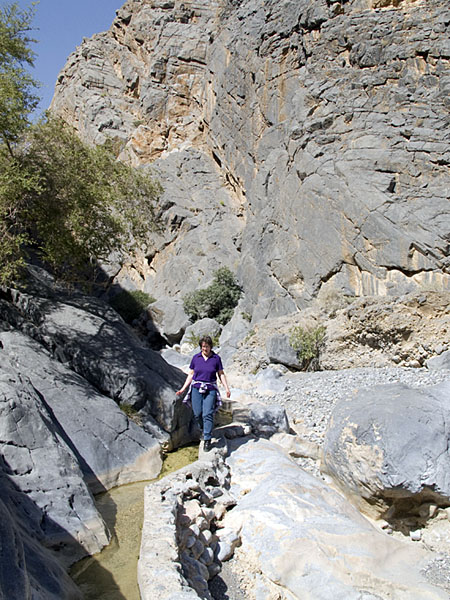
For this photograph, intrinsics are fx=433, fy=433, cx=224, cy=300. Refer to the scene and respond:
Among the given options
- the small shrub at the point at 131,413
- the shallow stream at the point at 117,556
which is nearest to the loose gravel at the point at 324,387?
the small shrub at the point at 131,413

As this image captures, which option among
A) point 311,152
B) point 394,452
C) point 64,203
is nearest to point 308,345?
point 394,452

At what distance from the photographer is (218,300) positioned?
93.9 feet

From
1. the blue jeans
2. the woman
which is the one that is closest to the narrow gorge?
the blue jeans

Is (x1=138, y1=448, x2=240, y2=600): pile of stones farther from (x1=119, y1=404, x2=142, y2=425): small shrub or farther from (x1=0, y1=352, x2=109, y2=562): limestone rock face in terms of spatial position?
(x1=119, y1=404, x2=142, y2=425): small shrub

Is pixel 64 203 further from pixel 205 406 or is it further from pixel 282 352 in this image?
pixel 282 352

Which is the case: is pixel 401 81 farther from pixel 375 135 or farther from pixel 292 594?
pixel 292 594

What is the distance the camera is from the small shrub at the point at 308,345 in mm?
15898

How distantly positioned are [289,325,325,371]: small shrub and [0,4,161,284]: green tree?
7.61 meters

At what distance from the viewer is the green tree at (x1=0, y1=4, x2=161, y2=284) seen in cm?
880

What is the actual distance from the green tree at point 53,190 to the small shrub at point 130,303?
67.9 feet

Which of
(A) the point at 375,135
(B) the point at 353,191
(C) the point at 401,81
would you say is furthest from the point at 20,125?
(C) the point at 401,81

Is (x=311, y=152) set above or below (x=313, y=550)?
above

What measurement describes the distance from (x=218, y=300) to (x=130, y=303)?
25.5 ft

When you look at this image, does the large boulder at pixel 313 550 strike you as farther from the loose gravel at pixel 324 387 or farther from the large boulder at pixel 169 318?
Result: the large boulder at pixel 169 318
